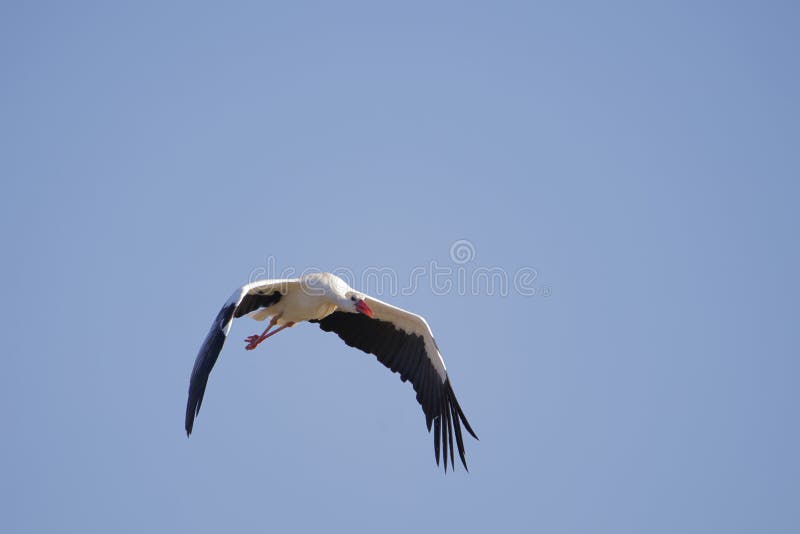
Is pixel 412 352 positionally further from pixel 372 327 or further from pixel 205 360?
pixel 205 360

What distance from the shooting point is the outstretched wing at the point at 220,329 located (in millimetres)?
10297

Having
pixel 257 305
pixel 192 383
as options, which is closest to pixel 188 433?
pixel 192 383

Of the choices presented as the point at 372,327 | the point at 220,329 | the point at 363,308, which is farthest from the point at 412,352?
the point at 220,329

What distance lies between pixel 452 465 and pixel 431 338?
5.45ft

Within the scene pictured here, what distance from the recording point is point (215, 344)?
1065 centimetres

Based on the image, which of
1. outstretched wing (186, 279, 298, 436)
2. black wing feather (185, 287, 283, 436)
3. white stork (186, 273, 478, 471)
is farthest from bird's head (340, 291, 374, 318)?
black wing feather (185, 287, 283, 436)

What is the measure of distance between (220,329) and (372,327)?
331cm

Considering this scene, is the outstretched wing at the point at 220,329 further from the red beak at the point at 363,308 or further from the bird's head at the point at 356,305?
the red beak at the point at 363,308

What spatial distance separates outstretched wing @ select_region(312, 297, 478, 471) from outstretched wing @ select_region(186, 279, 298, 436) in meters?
1.42

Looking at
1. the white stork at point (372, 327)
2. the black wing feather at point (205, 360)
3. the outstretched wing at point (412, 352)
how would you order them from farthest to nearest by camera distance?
the outstretched wing at point (412, 352) < the white stork at point (372, 327) < the black wing feather at point (205, 360)

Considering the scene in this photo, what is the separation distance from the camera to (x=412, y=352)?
13562 mm

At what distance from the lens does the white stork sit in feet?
41.8

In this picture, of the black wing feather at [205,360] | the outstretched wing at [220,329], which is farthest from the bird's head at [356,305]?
the black wing feather at [205,360]

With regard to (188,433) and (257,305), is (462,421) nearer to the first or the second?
(257,305)
